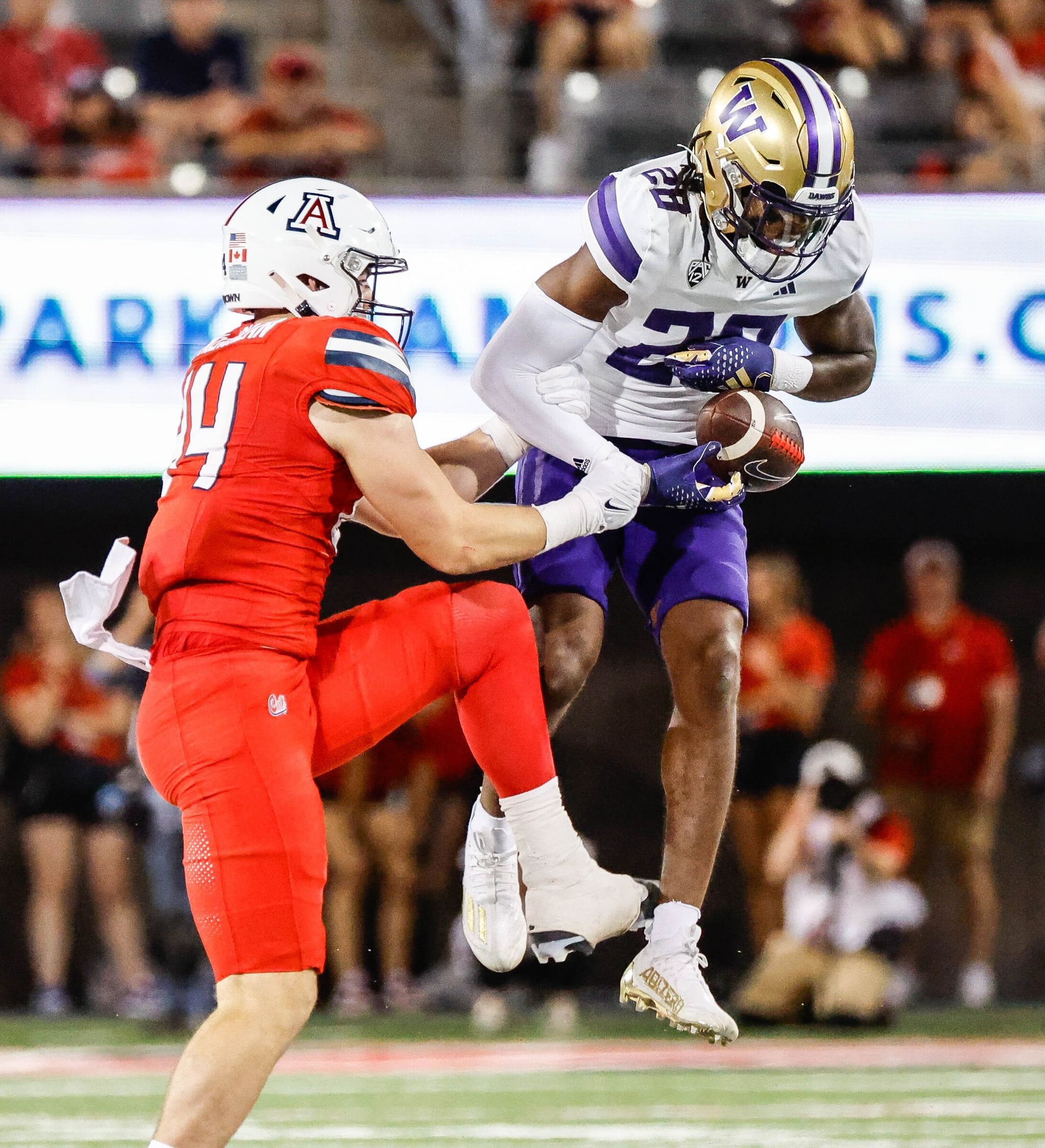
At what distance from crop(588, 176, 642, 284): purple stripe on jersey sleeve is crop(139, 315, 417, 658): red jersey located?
60 centimetres

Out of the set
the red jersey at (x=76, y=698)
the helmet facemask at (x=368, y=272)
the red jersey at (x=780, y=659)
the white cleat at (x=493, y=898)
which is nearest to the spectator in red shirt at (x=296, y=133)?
the red jersey at (x=76, y=698)

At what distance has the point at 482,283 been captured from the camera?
8.14 metres

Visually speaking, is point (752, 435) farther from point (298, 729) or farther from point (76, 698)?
point (76, 698)

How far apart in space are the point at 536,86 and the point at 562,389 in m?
4.62

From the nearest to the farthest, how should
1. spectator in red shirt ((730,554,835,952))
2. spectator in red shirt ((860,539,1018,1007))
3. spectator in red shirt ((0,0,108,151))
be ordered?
spectator in red shirt ((730,554,835,952))
spectator in red shirt ((860,539,1018,1007))
spectator in red shirt ((0,0,108,151))

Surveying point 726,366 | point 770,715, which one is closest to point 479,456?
point 726,366

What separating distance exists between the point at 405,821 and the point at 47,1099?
2557 millimetres

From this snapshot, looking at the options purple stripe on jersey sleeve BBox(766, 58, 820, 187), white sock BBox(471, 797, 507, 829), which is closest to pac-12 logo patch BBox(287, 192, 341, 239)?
purple stripe on jersey sleeve BBox(766, 58, 820, 187)

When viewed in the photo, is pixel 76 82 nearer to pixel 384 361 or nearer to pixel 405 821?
pixel 405 821

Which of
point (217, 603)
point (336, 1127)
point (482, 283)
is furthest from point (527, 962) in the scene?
point (217, 603)

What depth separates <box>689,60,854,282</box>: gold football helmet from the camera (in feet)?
→ 13.0

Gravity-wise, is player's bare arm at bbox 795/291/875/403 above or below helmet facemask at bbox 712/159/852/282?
below

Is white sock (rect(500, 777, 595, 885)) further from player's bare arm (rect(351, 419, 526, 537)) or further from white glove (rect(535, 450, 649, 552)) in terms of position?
player's bare arm (rect(351, 419, 526, 537))

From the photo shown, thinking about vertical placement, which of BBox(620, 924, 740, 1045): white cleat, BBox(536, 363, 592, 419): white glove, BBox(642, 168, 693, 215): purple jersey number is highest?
BBox(642, 168, 693, 215): purple jersey number
